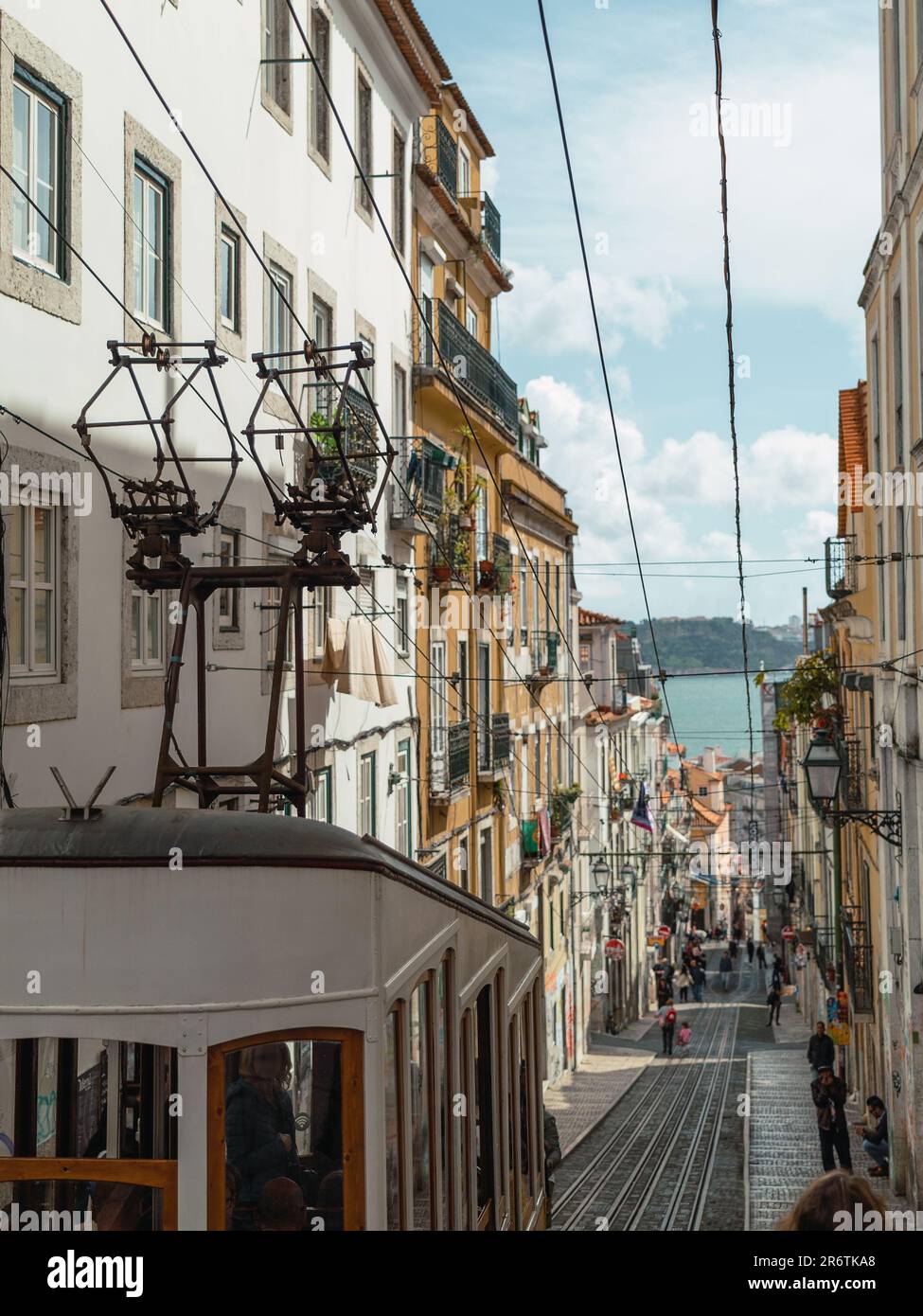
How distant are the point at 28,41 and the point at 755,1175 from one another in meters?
15.3

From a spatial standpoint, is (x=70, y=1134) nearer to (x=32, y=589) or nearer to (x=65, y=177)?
(x=32, y=589)

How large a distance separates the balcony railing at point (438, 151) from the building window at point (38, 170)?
13.6m

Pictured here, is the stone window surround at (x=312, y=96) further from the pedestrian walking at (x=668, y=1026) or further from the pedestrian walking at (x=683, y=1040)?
the pedestrian walking at (x=683, y=1040)

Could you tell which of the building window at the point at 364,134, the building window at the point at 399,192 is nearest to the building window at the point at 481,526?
the building window at the point at 399,192

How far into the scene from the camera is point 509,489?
29.6 m

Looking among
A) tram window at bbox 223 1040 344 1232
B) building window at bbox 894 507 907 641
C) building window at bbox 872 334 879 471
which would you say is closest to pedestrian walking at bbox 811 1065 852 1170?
building window at bbox 894 507 907 641

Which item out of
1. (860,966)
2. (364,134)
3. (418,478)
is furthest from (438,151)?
(860,966)

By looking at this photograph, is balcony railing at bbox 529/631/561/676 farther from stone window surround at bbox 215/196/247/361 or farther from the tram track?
stone window surround at bbox 215/196/247/361

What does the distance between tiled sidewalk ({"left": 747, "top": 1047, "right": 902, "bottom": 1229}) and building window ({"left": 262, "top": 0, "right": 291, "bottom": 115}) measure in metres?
11.9

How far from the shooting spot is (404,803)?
2181 centimetres

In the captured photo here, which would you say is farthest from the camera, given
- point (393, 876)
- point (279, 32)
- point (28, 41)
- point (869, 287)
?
point (869, 287)

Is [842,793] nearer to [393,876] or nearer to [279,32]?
[279,32]

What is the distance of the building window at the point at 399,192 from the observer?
842 inches

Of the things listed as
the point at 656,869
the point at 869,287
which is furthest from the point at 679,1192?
the point at 656,869
